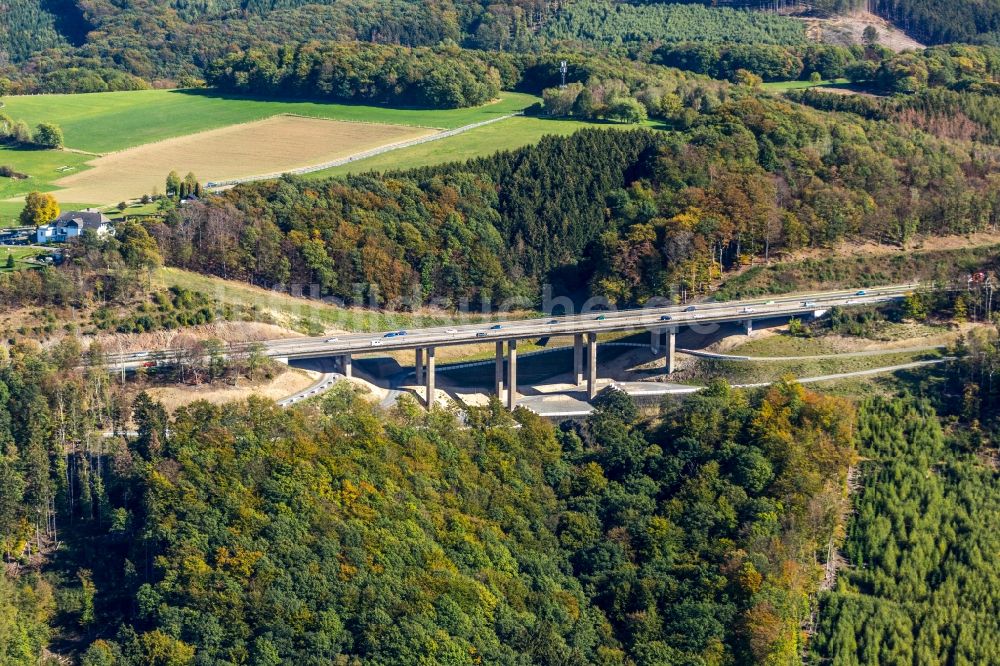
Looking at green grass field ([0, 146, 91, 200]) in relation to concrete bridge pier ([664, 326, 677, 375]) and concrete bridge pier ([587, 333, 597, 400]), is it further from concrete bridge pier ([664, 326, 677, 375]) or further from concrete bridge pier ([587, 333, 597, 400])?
concrete bridge pier ([664, 326, 677, 375])

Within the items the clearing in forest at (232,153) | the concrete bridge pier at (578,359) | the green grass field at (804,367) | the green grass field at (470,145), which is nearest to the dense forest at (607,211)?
the green grass field at (470,145)

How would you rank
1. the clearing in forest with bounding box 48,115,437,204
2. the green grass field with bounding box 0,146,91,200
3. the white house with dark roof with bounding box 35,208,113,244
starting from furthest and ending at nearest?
the clearing in forest with bounding box 48,115,437,204 < the green grass field with bounding box 0,146,91,200 < the white house with dark roof with bounding box 35,208,113,244

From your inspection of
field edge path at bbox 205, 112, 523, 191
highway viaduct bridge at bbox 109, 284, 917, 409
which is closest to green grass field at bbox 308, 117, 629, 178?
field edge path at bbox 205, 112, 523, 191

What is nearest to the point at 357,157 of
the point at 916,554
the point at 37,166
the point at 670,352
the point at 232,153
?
the point at 232,153

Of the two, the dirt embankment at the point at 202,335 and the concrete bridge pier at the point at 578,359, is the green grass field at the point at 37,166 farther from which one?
the concrete bridge pier at the point at 578,359

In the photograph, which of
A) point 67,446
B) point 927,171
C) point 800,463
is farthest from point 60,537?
point 927,171

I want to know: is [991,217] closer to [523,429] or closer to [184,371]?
[523,429]

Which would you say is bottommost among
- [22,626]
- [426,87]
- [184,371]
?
[22,626]
